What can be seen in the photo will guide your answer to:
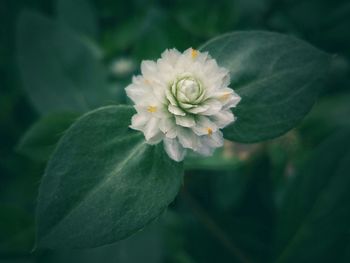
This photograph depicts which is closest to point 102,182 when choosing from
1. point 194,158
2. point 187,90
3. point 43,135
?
point 187,90

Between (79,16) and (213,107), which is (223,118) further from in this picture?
(79,16)

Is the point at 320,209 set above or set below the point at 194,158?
below

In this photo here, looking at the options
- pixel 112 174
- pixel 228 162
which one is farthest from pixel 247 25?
pixel 112 174

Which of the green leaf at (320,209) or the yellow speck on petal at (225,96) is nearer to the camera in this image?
the yellow speck on petal at (225,96)

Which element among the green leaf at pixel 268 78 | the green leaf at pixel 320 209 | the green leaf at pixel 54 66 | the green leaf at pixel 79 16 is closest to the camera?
the green leaf at pixel 268 78

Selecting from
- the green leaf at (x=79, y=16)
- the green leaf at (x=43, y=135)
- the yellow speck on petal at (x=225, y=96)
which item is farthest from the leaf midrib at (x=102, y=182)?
the green leaf at (x=79, y=16)

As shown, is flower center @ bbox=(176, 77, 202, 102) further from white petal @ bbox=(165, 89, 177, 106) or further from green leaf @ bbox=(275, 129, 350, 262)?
green leaf @ bbox=(275, 129, 350, 262)

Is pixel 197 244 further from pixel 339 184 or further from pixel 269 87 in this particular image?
pixel 269 87

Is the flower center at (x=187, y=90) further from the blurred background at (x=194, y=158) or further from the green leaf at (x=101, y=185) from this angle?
the blurred background at (x=194, y=158)
